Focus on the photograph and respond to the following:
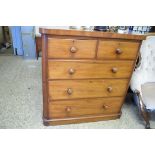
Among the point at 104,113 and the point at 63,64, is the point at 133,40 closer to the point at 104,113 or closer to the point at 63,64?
the point at 63,64

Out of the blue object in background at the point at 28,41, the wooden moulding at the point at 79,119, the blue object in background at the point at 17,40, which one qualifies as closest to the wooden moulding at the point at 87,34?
the wooden moulding at the point at 79,119

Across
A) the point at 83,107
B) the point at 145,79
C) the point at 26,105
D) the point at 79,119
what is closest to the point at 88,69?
the point at 83,107

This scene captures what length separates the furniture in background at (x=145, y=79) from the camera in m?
1.71

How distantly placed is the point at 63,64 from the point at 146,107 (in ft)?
3.12

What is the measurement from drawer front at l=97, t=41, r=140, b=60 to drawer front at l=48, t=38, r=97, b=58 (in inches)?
3.1

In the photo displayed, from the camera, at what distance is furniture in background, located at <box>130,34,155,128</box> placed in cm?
171

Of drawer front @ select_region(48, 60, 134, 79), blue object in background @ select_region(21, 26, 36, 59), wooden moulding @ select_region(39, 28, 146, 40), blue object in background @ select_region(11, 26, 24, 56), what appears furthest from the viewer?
blue object in background @ select_region(11, 26, 24, 56)

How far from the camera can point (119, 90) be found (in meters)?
1.65

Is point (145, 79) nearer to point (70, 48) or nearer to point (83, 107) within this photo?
point (83, 107)

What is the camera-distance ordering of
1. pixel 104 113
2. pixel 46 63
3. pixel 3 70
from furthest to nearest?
pixel 3 70
pixel 104 113
pixel 46 63

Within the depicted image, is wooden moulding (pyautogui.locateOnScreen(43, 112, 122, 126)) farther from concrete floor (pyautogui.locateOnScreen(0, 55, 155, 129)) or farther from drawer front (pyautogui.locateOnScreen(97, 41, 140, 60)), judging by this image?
drawer front (pyautogui.locateOnScreen(97, 41, 140, 60))

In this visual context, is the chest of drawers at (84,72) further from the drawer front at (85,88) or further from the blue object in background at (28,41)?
the blue object in background at (28,41)

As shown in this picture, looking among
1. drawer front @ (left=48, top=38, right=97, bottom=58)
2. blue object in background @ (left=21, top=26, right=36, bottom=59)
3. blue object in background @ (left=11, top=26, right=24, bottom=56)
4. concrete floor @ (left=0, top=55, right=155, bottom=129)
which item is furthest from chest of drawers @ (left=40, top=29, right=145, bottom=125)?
blue object in background @ (left=11, top=26, right=24, bottom=56)
